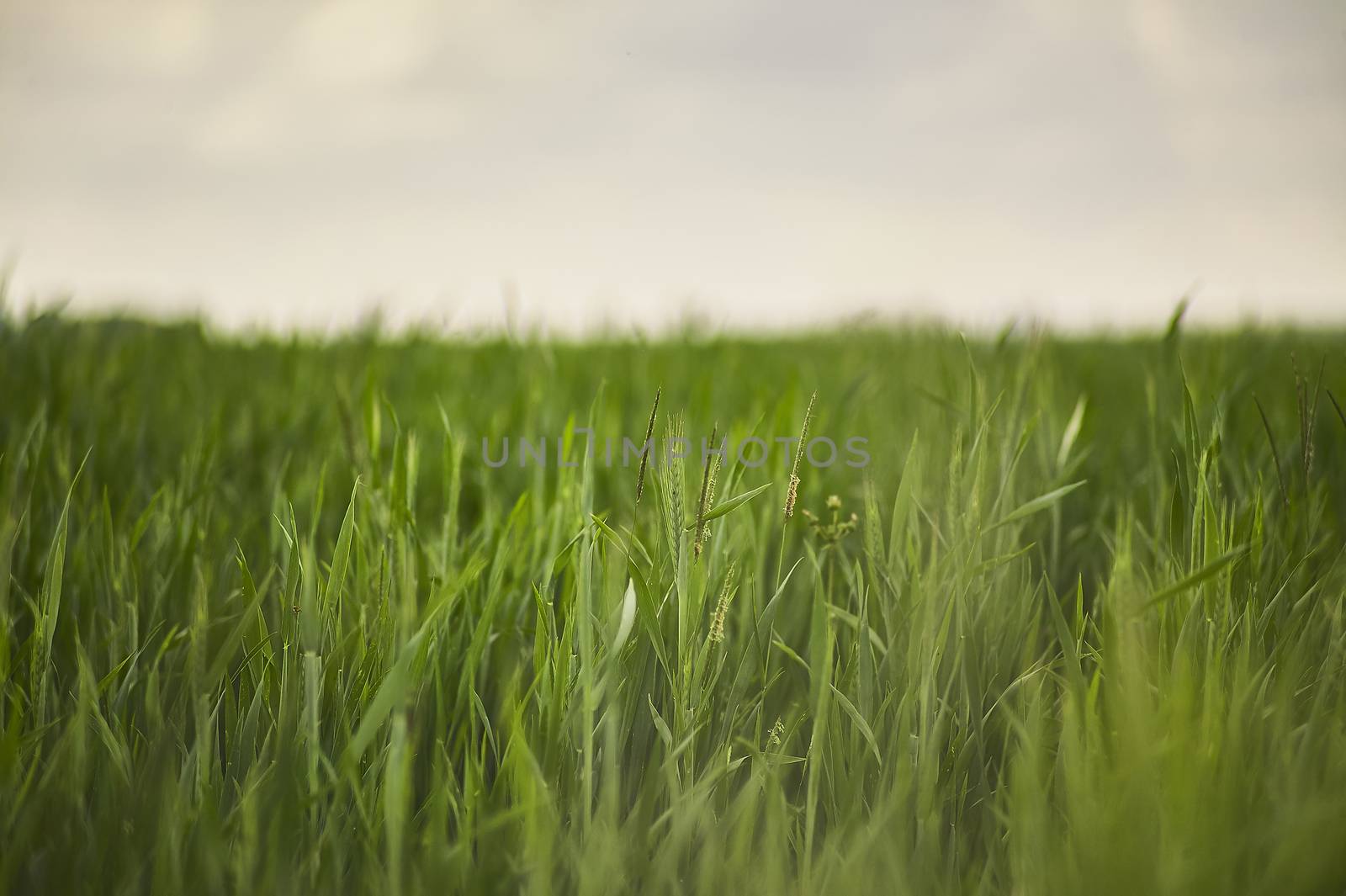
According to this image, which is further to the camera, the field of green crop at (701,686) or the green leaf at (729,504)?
the green leaf at (729,504)

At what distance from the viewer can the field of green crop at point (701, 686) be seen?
63 centimetres

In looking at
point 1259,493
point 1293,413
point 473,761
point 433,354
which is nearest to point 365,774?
point 473,761

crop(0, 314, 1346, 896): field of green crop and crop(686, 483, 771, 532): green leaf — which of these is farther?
crop(686, 483, 771, 532): green leaf

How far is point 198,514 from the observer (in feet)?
4.42

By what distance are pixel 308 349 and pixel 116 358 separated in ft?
2.35

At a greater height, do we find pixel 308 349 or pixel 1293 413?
pixel 308 349

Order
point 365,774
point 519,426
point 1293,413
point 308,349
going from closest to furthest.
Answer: point 365,774 → point 1293,413 → point 519,426 → point 308,349

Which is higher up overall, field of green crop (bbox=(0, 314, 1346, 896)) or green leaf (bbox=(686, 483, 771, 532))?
green leaf (bbox=(686, 483, 771, 532))

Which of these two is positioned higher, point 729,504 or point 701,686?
point 729,504

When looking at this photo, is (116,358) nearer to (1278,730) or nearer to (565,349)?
(565,349)

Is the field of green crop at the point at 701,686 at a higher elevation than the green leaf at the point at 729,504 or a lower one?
lower

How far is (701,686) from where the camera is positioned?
2.72 feet

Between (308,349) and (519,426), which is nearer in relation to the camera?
(519,426)

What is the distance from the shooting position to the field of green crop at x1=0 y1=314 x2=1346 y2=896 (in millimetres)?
630
